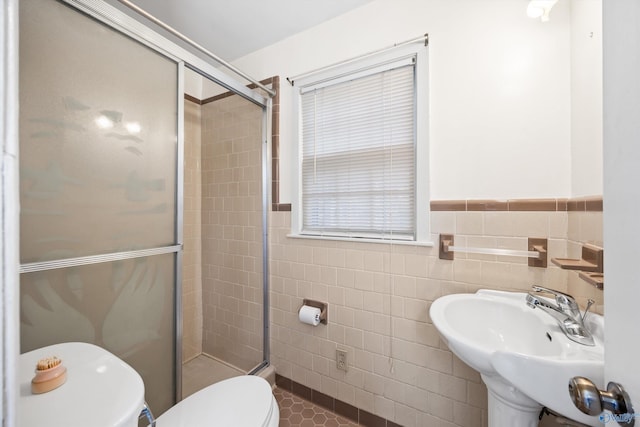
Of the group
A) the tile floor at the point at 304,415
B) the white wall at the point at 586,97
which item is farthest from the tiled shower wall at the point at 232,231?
the white wall at the point at 586,97

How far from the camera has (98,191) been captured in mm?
984

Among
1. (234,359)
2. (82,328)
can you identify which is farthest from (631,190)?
(234,359)

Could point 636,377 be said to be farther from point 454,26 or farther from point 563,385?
point 454,26

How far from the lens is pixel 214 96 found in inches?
81.6

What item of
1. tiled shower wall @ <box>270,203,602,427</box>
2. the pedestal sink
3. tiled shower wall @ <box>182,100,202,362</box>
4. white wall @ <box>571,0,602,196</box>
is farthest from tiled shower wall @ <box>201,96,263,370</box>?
white wall @ <box>571,0,602,196</box>

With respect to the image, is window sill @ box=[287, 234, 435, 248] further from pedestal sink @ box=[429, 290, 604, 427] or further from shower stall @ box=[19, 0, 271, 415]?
shower stall @ box=[19, 0, 271, 415]

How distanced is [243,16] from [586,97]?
1.77 m

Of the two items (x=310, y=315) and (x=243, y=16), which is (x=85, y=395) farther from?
(x=243, y=16)

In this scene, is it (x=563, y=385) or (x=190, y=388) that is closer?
(x=563, y=385)

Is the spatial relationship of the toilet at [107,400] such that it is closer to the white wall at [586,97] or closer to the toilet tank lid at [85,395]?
the toilet tank lid at [85,395]

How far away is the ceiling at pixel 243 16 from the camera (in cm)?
147

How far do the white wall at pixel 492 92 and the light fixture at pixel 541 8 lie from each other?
0.10 meters

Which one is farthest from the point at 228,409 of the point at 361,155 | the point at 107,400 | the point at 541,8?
the point at 541,8

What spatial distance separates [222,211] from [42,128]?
1.27m
